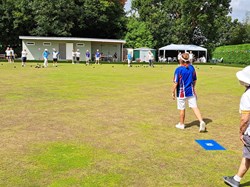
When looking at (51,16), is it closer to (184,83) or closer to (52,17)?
(52,17)

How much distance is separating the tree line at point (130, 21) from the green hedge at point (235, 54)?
5.74m

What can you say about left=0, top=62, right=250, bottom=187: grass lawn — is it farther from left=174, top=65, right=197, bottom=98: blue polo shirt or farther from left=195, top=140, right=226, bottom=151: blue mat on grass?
left=174, top=65, right=197, bottom=98: blue polo shirt

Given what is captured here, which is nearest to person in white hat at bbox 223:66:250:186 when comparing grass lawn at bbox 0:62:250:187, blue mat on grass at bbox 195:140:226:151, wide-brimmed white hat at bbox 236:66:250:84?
wide-brimmed white hat at bbox 236:66:250:84

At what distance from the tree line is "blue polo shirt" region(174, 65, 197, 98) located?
1643 inches

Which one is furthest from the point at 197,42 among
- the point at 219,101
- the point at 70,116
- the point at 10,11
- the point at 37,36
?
the point at 70,116

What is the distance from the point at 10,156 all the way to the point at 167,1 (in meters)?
53.9

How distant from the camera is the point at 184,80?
6832mm

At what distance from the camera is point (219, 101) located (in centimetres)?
1105

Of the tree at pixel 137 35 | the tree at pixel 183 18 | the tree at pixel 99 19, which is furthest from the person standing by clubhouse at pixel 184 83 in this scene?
the tree at pixel 183 18

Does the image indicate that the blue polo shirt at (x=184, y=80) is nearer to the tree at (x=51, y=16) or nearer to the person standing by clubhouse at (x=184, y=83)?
the person standing by clubhouse at (x=184, y=83)

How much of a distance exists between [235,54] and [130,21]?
17.5 meters

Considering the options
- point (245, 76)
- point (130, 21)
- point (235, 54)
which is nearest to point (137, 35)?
point (130, 21)

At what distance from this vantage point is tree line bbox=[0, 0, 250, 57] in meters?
46.7

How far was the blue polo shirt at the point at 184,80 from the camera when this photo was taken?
6805mm
